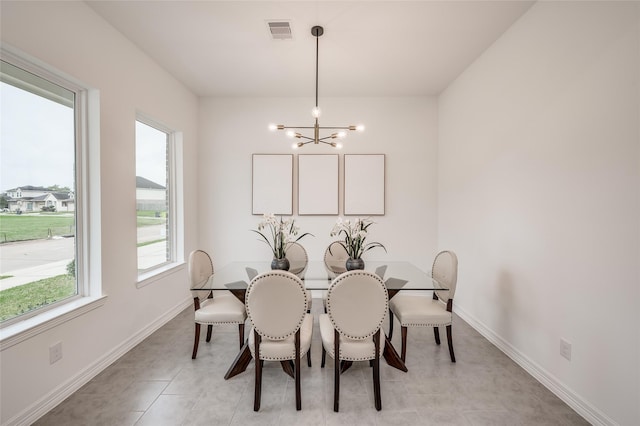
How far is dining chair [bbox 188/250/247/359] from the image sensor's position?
2346 mm

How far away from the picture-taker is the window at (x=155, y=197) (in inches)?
118

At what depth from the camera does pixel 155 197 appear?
329 cm

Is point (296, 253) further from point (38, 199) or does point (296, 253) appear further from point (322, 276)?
point (38, 199)

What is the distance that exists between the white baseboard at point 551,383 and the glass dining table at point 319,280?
903 mm

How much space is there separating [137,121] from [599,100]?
397 cm

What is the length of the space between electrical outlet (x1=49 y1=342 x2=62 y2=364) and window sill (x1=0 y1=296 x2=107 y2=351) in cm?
15

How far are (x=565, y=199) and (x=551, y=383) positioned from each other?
1.36m

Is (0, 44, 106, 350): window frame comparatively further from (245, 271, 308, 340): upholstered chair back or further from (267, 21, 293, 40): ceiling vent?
(267, 21, 293, 40): ceiling vent

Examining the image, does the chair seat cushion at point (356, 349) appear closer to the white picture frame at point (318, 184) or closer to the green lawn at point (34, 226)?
the green lawn at point (34, 226)

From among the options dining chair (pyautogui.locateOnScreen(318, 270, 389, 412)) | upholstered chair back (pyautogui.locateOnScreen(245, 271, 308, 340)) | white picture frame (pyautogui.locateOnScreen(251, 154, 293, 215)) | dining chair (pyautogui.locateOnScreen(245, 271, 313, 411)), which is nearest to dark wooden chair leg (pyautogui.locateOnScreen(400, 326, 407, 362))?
dining chair (pyautogui.locateOnScreen(318, 270, 389, 412))

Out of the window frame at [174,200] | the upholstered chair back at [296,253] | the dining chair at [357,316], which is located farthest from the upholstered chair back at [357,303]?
the window frame at [174,200]

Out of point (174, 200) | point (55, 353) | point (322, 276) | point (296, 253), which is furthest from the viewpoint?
point (174, 200)

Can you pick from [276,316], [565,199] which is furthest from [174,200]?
[565,199]

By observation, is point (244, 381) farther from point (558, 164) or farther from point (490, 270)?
point (558, 164)
